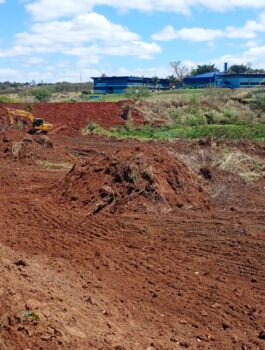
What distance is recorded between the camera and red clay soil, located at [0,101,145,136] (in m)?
38.3

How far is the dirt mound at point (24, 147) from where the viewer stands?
72.8 feet

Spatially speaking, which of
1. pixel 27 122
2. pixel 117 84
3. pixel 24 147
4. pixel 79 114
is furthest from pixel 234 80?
pixel 24 147

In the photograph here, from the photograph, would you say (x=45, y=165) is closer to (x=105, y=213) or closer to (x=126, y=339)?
(x=105, y=213)

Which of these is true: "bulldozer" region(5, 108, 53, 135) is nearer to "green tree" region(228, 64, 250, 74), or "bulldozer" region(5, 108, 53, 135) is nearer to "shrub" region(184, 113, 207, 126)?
"shrub" region(184, 113, 207, 126)

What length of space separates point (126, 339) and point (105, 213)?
6517mm

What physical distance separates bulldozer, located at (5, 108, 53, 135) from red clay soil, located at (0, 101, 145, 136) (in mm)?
3279

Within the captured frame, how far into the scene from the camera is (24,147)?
22.8 m

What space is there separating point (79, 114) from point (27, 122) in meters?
7.56

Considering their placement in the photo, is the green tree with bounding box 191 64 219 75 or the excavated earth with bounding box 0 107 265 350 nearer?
the excavated earth with bounding box 0 107 265 350

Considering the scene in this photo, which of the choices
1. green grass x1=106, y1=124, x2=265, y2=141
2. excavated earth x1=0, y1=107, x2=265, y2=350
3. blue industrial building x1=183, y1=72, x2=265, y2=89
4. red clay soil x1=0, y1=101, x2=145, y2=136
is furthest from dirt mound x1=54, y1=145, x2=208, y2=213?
blue industrial building x1=183, y1=72, x2=265, y2=89

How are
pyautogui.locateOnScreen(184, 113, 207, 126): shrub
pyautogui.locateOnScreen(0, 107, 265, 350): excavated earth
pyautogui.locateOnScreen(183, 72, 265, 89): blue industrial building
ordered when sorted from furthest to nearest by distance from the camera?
pyautogui.locateOnScreen(183, 72, 265, 89): blue industrial building, pyautogui.locateOnScreen(184, 113, 207, 126): shrub, pyautogui.locateOnScreen(0, 107, 265, 350): excavated earth

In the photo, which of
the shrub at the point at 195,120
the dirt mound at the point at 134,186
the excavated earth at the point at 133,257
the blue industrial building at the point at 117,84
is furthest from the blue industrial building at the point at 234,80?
the dirt mound at the point at 134,186

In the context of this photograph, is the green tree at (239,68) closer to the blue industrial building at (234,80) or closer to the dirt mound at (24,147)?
the blue industrial building at (234,80)

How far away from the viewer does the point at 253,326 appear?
7.42 m
